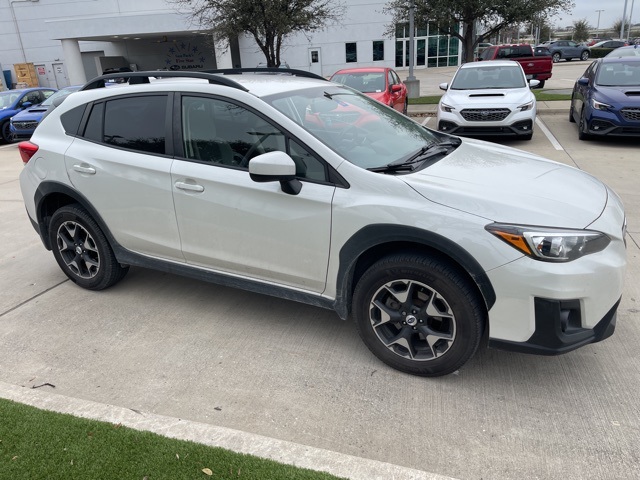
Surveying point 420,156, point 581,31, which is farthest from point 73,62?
point 581,31

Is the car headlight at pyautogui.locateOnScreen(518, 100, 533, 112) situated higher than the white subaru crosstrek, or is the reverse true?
the white subaru crosstrek

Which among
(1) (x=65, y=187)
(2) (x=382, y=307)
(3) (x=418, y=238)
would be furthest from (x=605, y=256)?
(1) (x=65, y=187)

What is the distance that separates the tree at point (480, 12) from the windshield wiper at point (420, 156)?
48.3ft

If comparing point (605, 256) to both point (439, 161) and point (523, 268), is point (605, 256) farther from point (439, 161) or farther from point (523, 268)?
point (439, 161)

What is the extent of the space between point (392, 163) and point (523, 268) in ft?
3.57

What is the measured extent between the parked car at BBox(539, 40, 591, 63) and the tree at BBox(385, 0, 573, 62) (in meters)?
26.8

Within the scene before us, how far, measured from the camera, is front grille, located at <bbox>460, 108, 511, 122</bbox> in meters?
9.77

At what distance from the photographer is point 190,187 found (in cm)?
352

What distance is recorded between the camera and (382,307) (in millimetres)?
3078

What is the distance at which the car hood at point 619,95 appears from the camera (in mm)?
9125

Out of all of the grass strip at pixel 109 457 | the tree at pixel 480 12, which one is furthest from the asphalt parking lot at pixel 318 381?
the tree at pixel 480 12

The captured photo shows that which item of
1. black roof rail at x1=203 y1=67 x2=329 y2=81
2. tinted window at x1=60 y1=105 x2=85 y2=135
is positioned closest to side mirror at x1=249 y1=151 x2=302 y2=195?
black roof rail at x1=203 y1=67 x2=329 y2=81

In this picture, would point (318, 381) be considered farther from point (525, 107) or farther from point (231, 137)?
point (525, 107)

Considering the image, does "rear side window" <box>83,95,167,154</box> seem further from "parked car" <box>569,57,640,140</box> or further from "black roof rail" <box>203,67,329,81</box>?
"parked car" <box>569,57,640,140</box>
